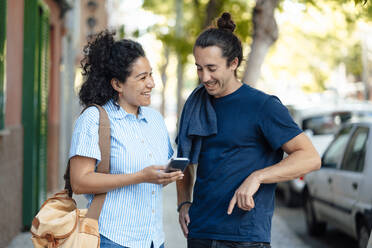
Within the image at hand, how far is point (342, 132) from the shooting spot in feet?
27.4

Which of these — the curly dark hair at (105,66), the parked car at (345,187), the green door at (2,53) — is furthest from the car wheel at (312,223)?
the curly dark hair at (105,66)

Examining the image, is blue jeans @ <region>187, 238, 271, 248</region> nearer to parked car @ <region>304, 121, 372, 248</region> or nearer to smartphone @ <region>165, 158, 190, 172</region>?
smartphone @ <region>165, 158, 190, 172</region>

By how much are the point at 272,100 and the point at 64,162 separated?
31.3 ft

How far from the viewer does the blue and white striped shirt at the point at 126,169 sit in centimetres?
309

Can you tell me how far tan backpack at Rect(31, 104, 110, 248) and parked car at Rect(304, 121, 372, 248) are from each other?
373cm

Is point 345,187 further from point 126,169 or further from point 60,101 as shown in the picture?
point 60,101

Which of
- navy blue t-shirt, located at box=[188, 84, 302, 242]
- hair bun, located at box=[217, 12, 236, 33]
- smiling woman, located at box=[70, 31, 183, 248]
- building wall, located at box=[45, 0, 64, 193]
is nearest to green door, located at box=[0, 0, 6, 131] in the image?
smiling woman, located at box=[70, 31, 183, 248]

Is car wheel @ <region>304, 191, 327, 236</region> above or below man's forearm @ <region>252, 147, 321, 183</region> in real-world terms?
below

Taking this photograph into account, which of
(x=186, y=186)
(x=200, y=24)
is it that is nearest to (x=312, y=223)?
(x=186, y=186)

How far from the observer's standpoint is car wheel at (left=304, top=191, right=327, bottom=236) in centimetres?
864

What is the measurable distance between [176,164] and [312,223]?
6.18 metres

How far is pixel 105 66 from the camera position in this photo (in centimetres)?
328

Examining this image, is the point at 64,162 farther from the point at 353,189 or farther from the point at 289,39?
the point at 289,39

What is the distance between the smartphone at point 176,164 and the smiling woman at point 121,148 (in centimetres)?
3
